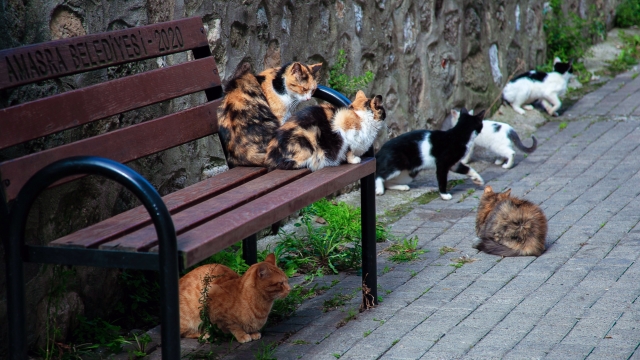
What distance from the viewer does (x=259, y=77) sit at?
430 cm

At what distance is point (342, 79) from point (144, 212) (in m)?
2.87

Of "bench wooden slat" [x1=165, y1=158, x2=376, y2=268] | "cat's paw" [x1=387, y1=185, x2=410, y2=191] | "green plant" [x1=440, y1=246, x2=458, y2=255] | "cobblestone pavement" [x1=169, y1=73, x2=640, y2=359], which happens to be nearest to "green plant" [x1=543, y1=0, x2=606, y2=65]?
"cobblestone pavement" [x1=169, y1=73, x2=640, y2=359]

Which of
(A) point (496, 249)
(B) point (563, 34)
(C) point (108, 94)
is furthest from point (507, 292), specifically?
(B) point (563, 34)

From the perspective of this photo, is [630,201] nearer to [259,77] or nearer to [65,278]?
[259,77]

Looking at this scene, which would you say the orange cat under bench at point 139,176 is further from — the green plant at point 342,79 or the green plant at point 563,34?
the green plant at point 563,34

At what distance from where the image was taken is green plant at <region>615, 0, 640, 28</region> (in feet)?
36.0

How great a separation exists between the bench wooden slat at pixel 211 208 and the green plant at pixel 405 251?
122 cm

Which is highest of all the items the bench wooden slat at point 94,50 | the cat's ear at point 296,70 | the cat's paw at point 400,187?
the bench wooden slat at point 94,50

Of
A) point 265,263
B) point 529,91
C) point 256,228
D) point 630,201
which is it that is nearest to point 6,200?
point 256,228

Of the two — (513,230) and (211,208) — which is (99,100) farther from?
(513,230)

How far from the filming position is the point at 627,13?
11.0 m

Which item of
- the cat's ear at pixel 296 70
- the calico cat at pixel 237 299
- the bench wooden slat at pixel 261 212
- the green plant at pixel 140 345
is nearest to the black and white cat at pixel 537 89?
the cat's ear at pixel 296 70

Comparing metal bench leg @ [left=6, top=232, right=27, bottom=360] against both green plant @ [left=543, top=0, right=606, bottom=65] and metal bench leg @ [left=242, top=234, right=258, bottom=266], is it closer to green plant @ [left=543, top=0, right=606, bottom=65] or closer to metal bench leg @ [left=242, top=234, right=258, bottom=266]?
metal bench leg @ [left=242, top=234, right=258, bottom=266]

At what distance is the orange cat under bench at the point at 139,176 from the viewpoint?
2.48m
